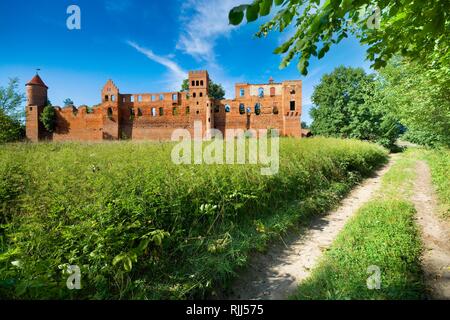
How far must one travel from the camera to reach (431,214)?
5.45m

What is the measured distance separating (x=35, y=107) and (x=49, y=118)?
2.83 metres

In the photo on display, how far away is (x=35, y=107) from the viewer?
38219 millimetres

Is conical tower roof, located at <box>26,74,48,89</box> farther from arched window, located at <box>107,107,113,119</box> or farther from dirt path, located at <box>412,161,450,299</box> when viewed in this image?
dirt path, located at <box>412,161,450,299</box>

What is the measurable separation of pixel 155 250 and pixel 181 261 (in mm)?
407

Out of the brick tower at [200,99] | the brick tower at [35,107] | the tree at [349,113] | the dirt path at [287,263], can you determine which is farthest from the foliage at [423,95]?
the brick tower at [35,107]

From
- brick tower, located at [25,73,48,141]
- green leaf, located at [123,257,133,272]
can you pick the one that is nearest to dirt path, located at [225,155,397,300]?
green leaf, located at [123,257,133,272]

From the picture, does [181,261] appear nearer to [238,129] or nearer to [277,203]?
[277,203]

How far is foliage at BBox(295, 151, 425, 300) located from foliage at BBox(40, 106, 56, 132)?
47376mm

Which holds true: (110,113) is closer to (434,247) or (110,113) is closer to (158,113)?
(158,113)

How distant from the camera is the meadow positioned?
2398 mm

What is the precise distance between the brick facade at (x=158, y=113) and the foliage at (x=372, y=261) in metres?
34.0

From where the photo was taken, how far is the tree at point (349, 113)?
28375mm
